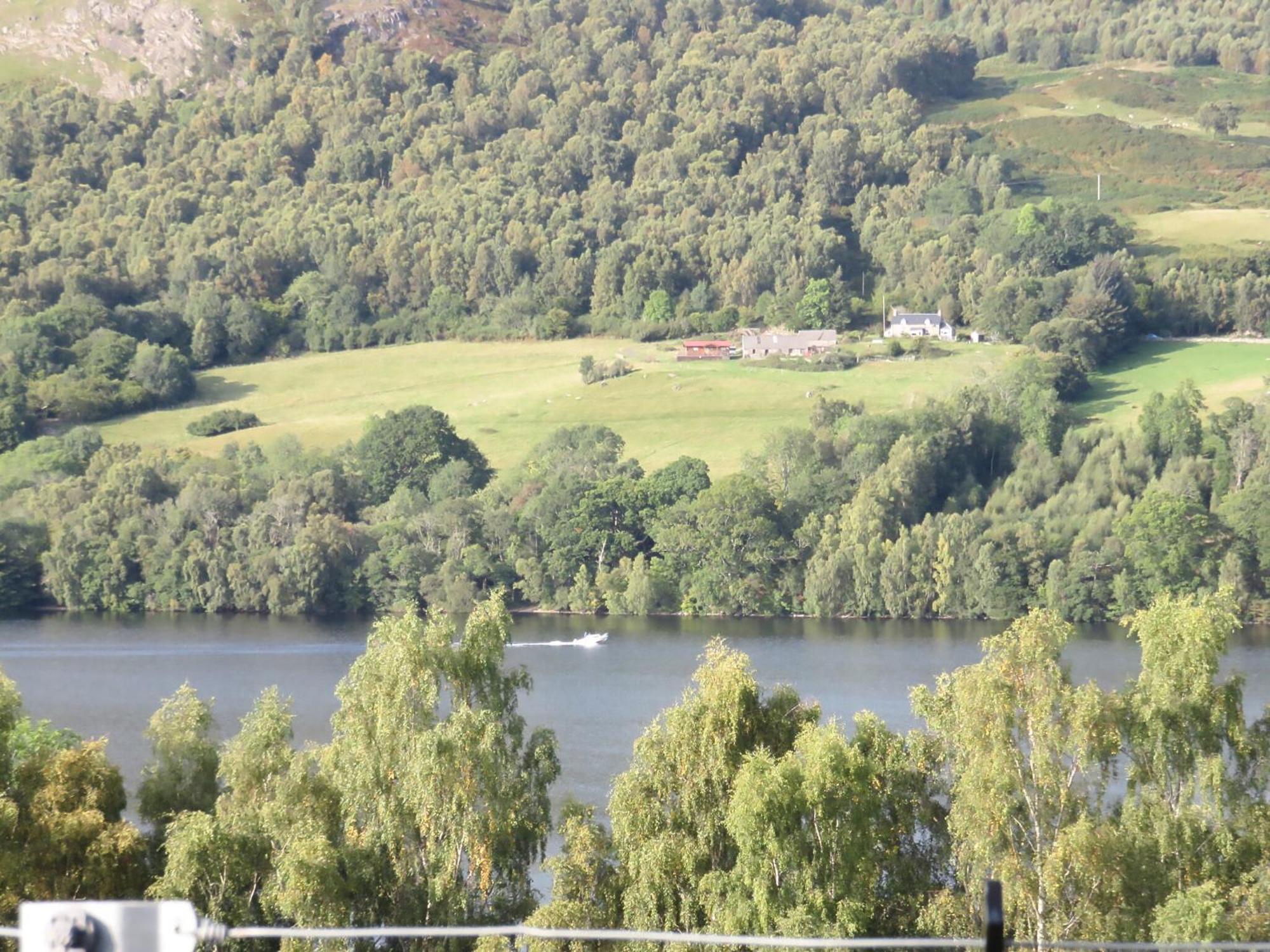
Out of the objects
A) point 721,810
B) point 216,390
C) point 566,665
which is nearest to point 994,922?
point 721,810

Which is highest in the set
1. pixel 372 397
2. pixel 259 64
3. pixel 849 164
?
pixel 259 64

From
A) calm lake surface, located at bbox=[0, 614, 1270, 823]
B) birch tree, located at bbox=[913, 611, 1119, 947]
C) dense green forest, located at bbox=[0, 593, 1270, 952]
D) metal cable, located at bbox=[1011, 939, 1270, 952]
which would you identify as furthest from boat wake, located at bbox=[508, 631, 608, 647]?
metal cable, located at bbox=[1011, 939, 1270, 952]

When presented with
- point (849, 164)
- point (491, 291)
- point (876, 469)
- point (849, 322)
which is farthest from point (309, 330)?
point (876, 469)

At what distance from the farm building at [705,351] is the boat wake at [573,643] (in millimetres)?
38432

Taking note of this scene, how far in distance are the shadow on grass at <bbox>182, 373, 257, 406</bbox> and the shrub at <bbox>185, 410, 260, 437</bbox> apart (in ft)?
14.7

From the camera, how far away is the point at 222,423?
90375 millimetres

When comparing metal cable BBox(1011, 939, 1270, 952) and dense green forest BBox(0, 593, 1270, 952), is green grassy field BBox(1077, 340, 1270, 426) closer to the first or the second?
dense green forest BBox(0, 593, 1270, 952)

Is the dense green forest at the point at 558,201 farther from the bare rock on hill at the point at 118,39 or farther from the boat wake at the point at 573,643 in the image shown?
the boat wake at the point at 573,643

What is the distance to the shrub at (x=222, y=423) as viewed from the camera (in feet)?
294

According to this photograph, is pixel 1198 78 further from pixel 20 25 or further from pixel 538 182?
pixel 20 25

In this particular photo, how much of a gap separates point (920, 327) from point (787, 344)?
26.4ft

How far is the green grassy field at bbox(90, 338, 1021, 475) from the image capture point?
268 feet

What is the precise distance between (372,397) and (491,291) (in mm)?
22453

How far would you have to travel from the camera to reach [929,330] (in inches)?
3841
